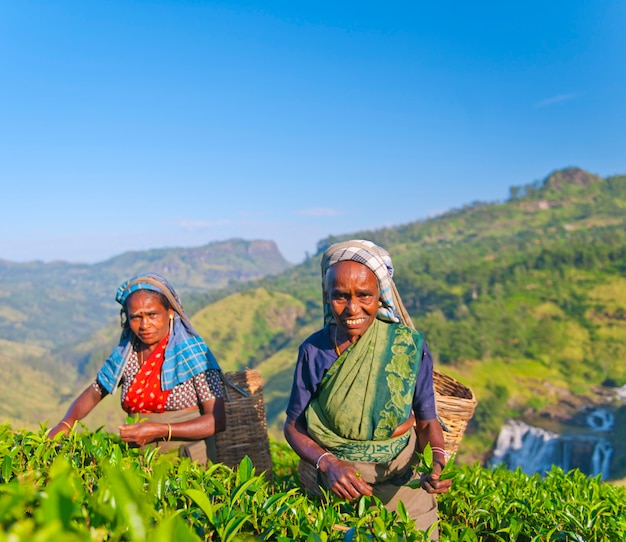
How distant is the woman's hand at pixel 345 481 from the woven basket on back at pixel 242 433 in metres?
1.60

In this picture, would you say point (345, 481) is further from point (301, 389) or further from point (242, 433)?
point (242, 433)

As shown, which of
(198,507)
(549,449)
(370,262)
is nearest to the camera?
(198,507)

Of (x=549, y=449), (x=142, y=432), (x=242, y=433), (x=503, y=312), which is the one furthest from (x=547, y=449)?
(x=142, y=432)

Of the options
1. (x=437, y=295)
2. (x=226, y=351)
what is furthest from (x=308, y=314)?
(x=437, y=295)

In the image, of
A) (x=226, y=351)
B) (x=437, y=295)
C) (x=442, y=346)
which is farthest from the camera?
(x=226, y=351)

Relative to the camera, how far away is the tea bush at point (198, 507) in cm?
98

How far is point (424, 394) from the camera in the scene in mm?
2895

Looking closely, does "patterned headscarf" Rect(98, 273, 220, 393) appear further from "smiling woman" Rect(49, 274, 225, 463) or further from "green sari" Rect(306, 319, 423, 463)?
"green sari" Rect(306, 319, 423, 463)

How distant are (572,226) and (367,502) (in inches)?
6161

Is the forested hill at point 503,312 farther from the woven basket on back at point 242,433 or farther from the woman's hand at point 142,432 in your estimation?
the woman's hand at point 142,432

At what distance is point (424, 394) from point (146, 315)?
76.3 inches

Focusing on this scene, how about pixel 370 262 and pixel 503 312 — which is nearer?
pixel 370 262

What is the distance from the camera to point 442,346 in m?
69.6

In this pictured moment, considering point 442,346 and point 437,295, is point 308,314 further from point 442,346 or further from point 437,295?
point 442,346
